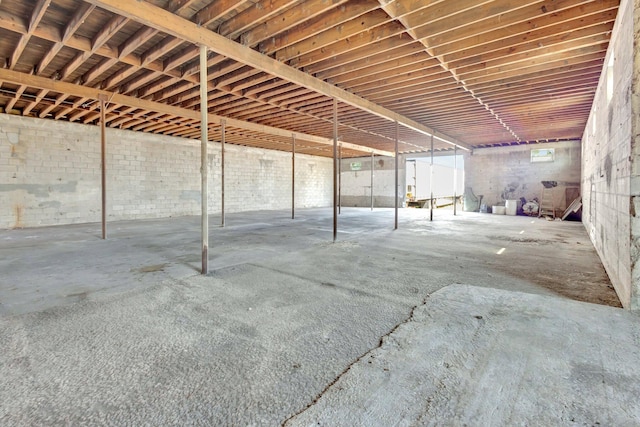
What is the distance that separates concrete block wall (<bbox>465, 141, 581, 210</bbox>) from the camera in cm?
1266

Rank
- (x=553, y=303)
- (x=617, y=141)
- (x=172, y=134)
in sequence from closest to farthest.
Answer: (x=553, y=303) → (x=617, y=141) → (x=172, y=134)

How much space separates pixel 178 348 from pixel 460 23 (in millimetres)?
4952

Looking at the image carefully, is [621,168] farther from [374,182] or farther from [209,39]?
[374,182]

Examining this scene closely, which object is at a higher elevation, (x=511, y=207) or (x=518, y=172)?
(x=518, y=172)

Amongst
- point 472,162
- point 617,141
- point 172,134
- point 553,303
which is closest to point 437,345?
point 553,303

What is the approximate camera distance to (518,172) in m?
13.9

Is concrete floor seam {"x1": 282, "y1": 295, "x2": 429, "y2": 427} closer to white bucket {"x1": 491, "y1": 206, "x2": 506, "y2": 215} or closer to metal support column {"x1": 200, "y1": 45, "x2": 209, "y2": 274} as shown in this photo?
metal support column {"x1": 200, "y1": 45, "x2": 209, "y2": 274}

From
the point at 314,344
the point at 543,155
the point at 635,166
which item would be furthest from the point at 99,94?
the point at 543,155

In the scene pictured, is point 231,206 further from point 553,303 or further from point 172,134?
point 553,303

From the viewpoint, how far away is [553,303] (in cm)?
302

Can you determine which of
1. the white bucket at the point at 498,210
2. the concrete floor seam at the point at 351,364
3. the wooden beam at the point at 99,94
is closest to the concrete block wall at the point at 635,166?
the concrete floor seam at the point at 351,364

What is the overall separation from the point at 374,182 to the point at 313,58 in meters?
13.8

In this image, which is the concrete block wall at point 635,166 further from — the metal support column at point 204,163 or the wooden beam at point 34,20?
the wooden beam at point 34,20

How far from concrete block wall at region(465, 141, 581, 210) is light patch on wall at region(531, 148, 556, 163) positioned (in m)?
0.12
